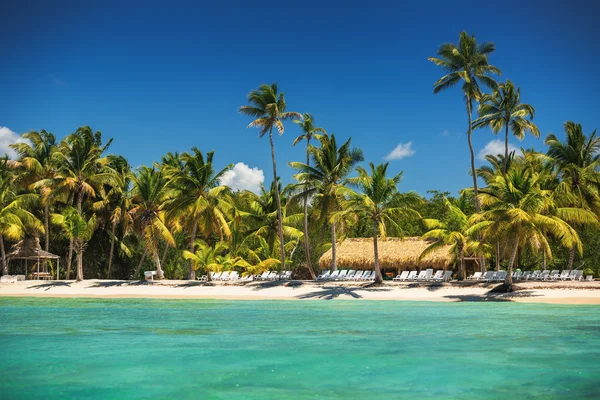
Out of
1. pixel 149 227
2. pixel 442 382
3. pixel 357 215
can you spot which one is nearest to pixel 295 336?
pixel 442 382

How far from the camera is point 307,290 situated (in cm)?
2412

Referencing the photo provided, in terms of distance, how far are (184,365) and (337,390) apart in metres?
2.97

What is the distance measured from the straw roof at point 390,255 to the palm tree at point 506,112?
5264 millimetres

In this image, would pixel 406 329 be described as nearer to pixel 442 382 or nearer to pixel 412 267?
pixel 442 382

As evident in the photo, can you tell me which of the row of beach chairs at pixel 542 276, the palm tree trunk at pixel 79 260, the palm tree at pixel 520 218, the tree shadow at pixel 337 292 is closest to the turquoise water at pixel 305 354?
the palm tree at pixel 520 218

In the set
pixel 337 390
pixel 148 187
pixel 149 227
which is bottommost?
pixel 337 390

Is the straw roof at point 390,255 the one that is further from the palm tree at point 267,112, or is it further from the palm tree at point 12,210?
the palm tree at point 12,210

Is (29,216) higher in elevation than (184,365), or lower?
higher

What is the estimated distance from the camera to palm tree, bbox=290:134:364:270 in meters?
27.5

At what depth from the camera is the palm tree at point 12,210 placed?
27969mm

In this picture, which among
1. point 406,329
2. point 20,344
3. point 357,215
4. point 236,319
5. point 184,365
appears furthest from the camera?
point 357,215

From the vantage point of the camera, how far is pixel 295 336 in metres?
13.0

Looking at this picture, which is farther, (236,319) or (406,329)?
(236,319)

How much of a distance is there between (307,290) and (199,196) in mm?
7432
